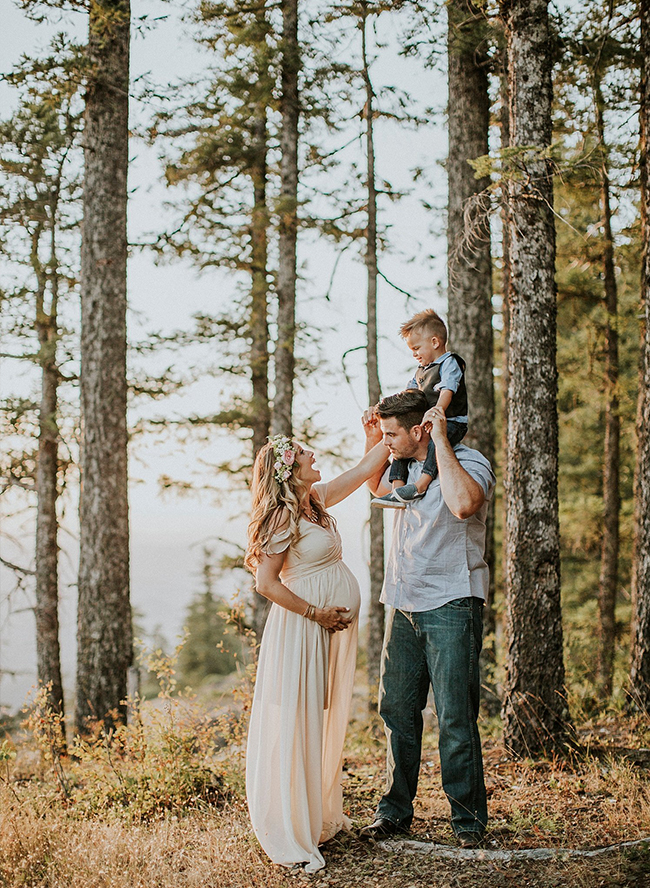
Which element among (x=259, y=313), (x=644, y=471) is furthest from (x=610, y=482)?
(x=259, y=313)

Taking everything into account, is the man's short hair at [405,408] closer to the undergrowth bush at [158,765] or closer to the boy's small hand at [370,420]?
the boy's small hand at [370,420]

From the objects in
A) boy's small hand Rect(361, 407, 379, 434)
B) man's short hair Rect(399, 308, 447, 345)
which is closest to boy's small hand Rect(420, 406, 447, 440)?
boy's small hand Rect(361, 407, 379, 434)

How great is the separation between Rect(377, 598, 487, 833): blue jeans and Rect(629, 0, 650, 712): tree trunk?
2812 millimetres

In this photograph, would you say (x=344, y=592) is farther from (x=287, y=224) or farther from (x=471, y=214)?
(x=287, y=224)

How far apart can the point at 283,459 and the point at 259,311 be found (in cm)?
791

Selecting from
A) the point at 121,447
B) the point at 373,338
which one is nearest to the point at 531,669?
the point at 121,447

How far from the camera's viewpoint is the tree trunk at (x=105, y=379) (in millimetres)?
7594

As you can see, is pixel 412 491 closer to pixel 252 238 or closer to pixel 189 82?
pixel 189 82

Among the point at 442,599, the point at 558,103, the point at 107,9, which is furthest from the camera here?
the point at 558,103

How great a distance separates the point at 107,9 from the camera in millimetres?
7652

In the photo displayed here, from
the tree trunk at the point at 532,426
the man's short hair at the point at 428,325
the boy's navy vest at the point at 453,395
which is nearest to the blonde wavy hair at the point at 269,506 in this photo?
the boy's navy vest at the point at 453,395

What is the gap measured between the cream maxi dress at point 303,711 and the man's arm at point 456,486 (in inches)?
31.7

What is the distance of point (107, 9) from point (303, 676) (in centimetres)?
734

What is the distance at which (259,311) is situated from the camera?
38.3ft
